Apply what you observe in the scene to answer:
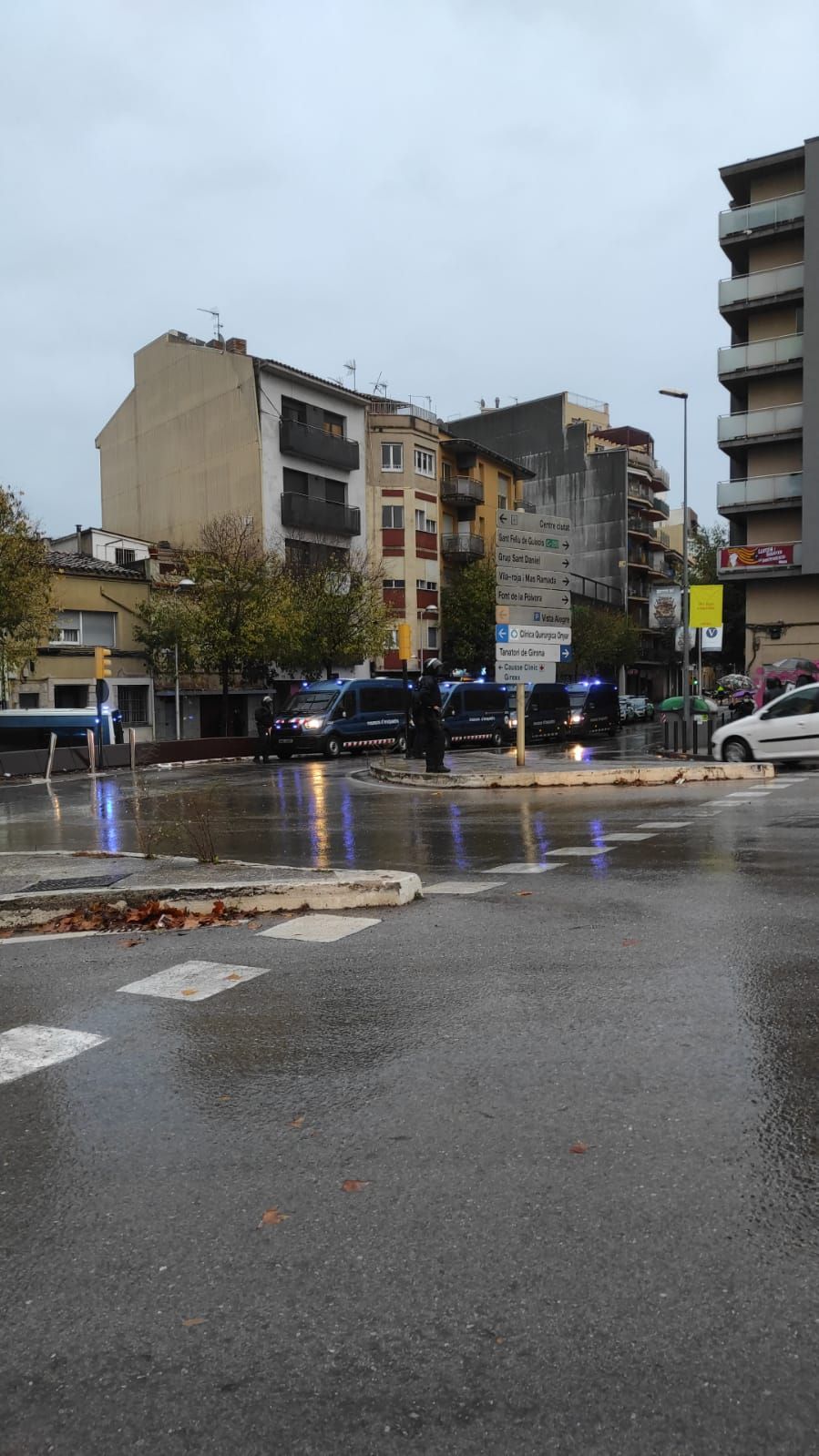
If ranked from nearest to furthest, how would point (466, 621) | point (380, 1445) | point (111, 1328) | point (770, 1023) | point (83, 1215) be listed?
point (380, 1445) < point (111, 1328) < point (83, 1215) < point (770, 1023) < point (466, 621)

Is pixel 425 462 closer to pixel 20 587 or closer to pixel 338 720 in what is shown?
pixel 338 720

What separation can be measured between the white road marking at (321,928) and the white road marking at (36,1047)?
1.83 metres

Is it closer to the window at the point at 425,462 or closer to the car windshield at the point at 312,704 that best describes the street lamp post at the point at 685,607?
the car windshield at the point at 312,704

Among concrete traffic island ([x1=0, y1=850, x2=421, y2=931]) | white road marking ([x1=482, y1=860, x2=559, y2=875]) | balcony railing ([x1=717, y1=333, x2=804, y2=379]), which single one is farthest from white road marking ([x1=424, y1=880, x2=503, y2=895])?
balcony railing ([x1=717, y1=333, x2=804, y2=379])

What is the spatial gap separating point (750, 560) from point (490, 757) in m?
19.9

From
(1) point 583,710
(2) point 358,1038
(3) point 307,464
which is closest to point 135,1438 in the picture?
(2) point 358,1038

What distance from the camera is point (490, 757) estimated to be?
24.1 meters

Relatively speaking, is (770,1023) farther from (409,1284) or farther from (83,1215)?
(83,1215)

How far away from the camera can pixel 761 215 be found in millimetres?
39375

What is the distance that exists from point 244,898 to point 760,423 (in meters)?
38.0

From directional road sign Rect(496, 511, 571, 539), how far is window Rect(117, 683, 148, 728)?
23.3 m

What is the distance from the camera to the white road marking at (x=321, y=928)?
6.09m

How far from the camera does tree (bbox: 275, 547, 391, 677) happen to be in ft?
134

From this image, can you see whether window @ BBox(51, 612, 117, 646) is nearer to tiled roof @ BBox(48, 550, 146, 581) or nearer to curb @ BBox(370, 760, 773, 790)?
tiled roof @ BBox(48, 550, 146, 581)
